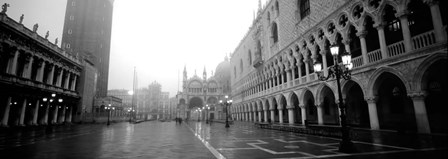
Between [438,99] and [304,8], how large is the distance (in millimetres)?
14996

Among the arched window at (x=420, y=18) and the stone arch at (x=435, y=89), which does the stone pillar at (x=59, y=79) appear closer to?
the stone arch at (x=435, y=89)

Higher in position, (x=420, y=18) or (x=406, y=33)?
(x=420, y=18)

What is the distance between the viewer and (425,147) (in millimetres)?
8266

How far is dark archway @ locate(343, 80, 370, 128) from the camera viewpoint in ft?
63.0

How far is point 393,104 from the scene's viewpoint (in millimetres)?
16469

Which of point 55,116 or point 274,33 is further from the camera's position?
point 274,33

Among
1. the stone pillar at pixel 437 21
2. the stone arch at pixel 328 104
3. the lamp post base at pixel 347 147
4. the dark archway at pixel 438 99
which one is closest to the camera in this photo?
the lamp post base at pixel 347 147

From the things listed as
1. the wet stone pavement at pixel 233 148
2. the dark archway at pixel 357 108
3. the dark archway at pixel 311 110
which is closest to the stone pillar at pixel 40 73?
the wet stone pavement at pixel 233 148

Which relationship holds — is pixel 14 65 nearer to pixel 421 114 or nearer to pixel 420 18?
pixel 421 114

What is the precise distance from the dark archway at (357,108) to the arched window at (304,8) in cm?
943

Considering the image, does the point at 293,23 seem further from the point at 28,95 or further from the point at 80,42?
the point at 80,42

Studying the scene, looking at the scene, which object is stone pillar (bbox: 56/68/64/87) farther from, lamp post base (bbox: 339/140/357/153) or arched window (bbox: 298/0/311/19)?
lamp post base (bbox: 339/140/357/153)

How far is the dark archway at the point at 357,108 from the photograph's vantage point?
19.2 metres

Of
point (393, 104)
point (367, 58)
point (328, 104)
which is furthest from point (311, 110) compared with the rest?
point (367, 58)
